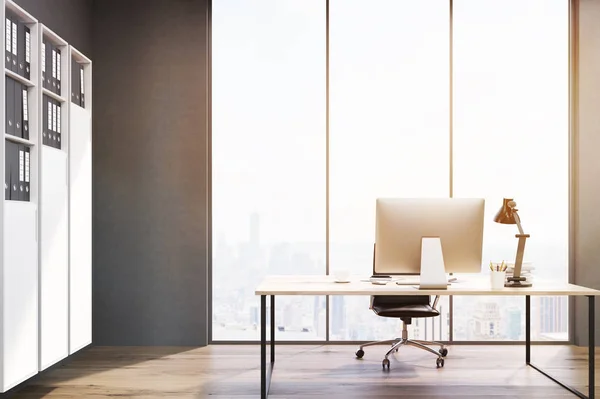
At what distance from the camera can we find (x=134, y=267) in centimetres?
550

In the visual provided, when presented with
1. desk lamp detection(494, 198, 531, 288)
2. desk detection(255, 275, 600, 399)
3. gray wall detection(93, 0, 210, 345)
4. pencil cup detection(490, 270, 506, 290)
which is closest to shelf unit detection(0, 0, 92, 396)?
gray wall detection(93, 0, 210, 345)

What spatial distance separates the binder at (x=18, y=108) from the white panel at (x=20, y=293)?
1.42ft

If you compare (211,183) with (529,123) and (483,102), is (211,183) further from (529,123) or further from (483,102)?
(529,123)

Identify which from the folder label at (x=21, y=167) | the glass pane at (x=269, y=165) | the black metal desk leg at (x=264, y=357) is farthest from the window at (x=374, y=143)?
the folder label at (x=21, y=167)

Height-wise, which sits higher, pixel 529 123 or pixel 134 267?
pixel 529 123

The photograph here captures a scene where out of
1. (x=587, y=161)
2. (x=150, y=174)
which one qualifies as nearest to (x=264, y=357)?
(x=150, y=174)

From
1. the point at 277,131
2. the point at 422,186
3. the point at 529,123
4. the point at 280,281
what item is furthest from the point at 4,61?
the point at 529,123

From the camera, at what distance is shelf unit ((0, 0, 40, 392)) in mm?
3582

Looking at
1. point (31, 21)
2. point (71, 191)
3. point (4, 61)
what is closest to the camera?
point (4, 61)

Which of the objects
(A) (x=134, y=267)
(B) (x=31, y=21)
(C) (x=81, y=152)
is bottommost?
(A) (x=134, y=267)

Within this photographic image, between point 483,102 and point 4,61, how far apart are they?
3.75 m

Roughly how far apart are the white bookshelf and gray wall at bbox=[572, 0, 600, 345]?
398 cm

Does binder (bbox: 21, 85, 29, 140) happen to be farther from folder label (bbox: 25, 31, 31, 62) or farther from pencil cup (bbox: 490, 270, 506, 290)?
pencil cup (bbox: 490, 270, 506, 290)

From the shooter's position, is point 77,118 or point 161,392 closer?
point 161,392
